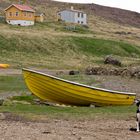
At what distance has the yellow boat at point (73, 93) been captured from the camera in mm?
28891

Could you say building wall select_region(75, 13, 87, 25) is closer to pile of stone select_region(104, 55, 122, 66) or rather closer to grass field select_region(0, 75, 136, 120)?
pile of stone select_region(104, 55, 122, 66)

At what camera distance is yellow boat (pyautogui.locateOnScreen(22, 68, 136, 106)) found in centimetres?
2889

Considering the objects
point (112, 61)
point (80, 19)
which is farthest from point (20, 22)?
point (112, 61)

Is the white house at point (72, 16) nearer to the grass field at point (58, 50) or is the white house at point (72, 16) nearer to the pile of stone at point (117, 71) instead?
the grass field at point (58, 50)

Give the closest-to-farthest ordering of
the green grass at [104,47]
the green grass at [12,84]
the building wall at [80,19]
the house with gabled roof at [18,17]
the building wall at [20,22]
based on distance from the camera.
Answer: the green grass at [12,84]
the green grass at [104,47]
the house with gabled roof at [18,17]
the building wall at [20,22]
the building wall at [80,19]

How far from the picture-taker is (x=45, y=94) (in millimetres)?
30312

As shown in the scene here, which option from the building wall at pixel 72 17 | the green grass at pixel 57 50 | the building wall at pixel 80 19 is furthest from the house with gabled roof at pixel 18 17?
the building wall at pixel 80 19

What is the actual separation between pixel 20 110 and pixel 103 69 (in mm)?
26951

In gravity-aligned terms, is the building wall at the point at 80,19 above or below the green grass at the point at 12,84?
above

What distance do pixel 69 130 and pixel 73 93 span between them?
Answer: 8.62m

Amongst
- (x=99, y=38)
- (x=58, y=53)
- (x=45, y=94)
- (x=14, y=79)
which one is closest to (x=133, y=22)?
(x=99, y=38)

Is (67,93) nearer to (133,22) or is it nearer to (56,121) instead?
(56,121)

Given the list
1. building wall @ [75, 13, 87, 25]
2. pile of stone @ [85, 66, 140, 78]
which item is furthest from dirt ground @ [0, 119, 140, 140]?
building wall @ [75, 13, 87, 25]

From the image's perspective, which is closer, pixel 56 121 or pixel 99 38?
pixel 56 121
